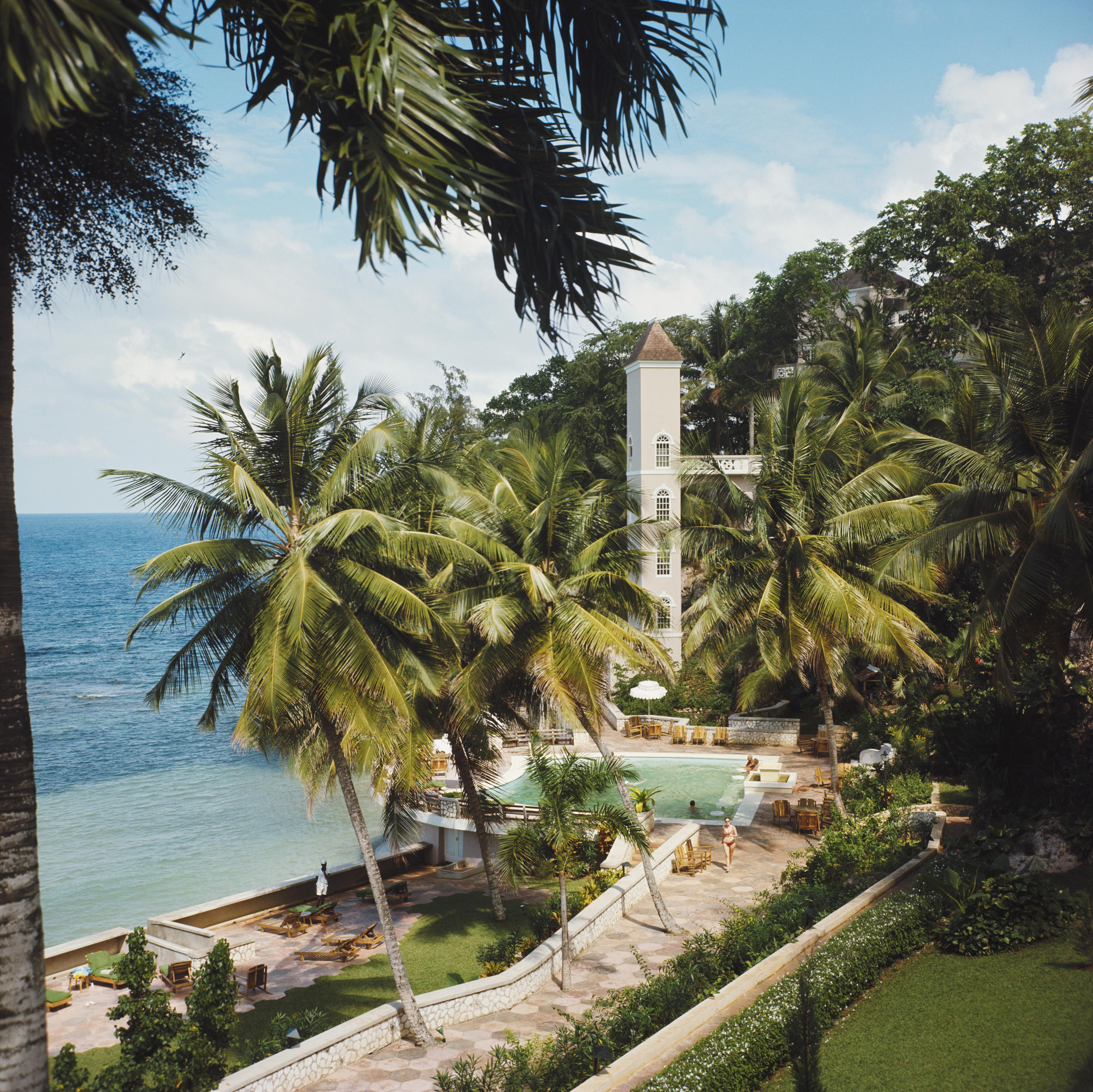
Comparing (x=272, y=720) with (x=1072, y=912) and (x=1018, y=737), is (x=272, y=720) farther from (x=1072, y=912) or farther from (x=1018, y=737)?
(x=1018, y=737)

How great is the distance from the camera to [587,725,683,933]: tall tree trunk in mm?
15359

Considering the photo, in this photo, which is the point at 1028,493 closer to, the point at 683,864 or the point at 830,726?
the point at 830,726

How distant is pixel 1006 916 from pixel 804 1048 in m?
6.24

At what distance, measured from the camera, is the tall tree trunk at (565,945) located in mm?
14055

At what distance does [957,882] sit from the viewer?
1232cm

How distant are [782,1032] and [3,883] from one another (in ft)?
25.9

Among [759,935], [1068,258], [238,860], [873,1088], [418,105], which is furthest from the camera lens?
[1068,258]

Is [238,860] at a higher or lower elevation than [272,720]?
lower

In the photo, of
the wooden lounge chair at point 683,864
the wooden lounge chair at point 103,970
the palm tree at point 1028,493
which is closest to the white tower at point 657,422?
the wooden lounge chair at point 683,864

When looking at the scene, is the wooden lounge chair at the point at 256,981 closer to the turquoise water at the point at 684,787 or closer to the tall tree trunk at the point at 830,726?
the turquoise water at the point at 684,787

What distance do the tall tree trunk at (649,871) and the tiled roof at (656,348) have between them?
24.0 metres

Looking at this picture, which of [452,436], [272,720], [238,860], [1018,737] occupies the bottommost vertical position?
[238,860]

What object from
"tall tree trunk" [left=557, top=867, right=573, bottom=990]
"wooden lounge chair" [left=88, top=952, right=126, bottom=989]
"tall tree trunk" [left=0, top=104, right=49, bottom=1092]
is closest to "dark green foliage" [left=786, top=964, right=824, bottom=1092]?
"tall tree trunk" [left=0, top=104, right=49, bottom=1092]

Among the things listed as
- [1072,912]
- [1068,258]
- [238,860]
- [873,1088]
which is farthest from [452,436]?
[1068,258]
